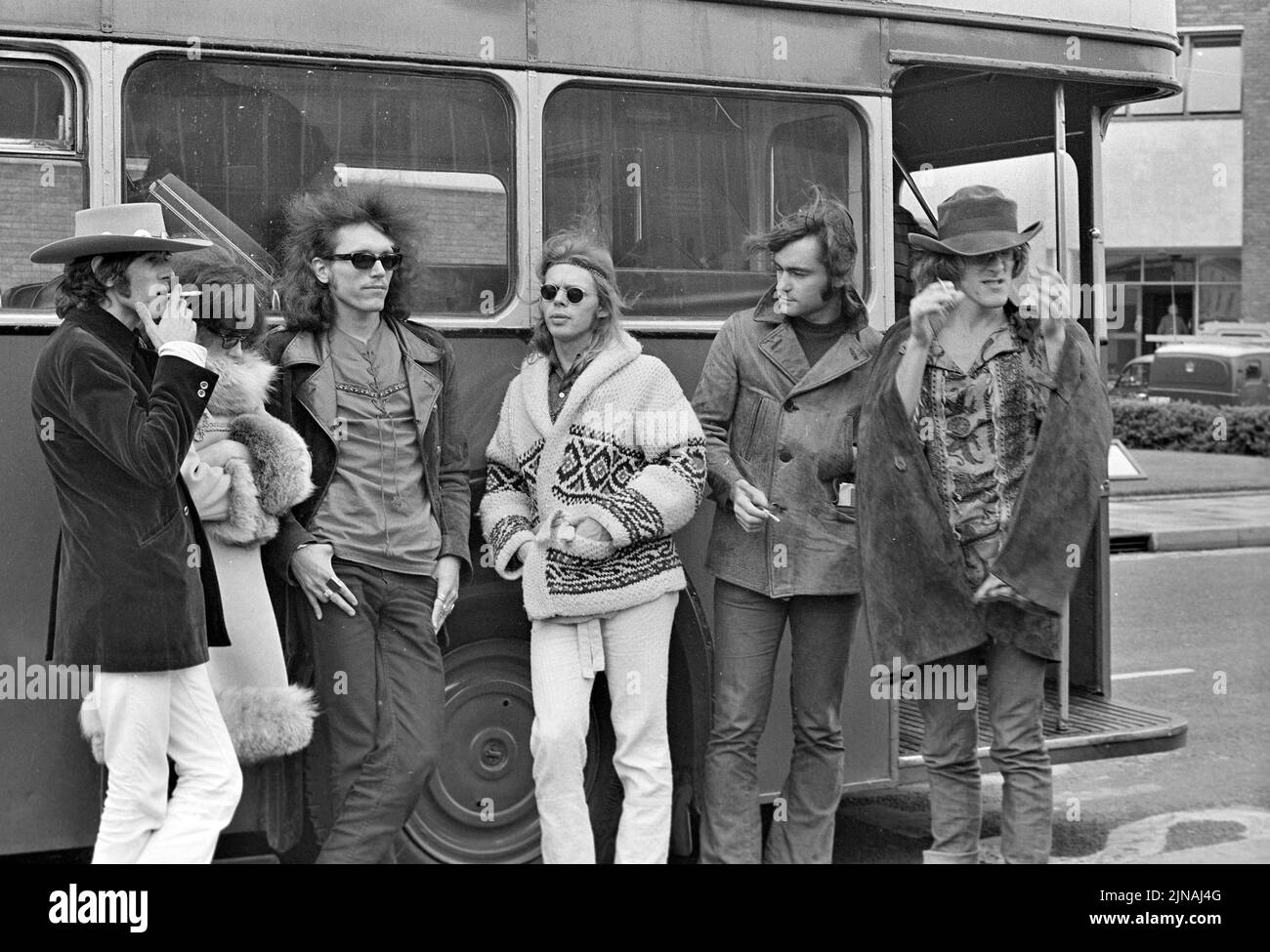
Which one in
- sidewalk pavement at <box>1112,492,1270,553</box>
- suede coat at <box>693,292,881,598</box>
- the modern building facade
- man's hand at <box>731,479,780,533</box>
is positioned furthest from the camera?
the modern building facade

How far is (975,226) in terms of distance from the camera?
457 cm

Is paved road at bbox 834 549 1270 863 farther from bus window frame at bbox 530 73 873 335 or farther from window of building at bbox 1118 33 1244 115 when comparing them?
window of building at bbox 1118 33 1244 115

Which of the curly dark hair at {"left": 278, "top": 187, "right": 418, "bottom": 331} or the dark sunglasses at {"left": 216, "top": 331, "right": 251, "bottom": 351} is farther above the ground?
the curly dark hair at {"left": 278, "top": 187, "right": 418, "bottom": 331}

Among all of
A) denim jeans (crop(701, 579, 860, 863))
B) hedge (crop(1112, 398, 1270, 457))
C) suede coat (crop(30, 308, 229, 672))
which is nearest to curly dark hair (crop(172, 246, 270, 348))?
suede coat (crop(30, 308, 229, 672))

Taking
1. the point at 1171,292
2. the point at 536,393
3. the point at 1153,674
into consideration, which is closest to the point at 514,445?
the point at 536,393

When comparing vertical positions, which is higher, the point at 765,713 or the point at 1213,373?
the point at 1213,373

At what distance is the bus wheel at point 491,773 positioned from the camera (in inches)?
190

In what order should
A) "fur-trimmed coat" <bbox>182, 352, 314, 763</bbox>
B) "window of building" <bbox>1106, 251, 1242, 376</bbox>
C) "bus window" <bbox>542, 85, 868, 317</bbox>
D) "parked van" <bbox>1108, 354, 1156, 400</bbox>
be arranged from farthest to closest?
"window of building" <bbox>1106, 251, 1242, 376</bbox> < "parked van" <bbox>1108, 354, 1156, 400</bbox> < "bus window" <bbox>542, 85, 868, 317</bbox> < "fur-trimmed coat" <bbox>182, 352, 314, 763</bbox>

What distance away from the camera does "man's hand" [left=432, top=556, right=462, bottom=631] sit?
14.6ft

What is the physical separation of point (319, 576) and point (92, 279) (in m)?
0.98

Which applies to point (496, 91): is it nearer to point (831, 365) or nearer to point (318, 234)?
point (318, 234)

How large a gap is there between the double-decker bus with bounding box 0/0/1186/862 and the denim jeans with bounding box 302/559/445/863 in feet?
0.52
